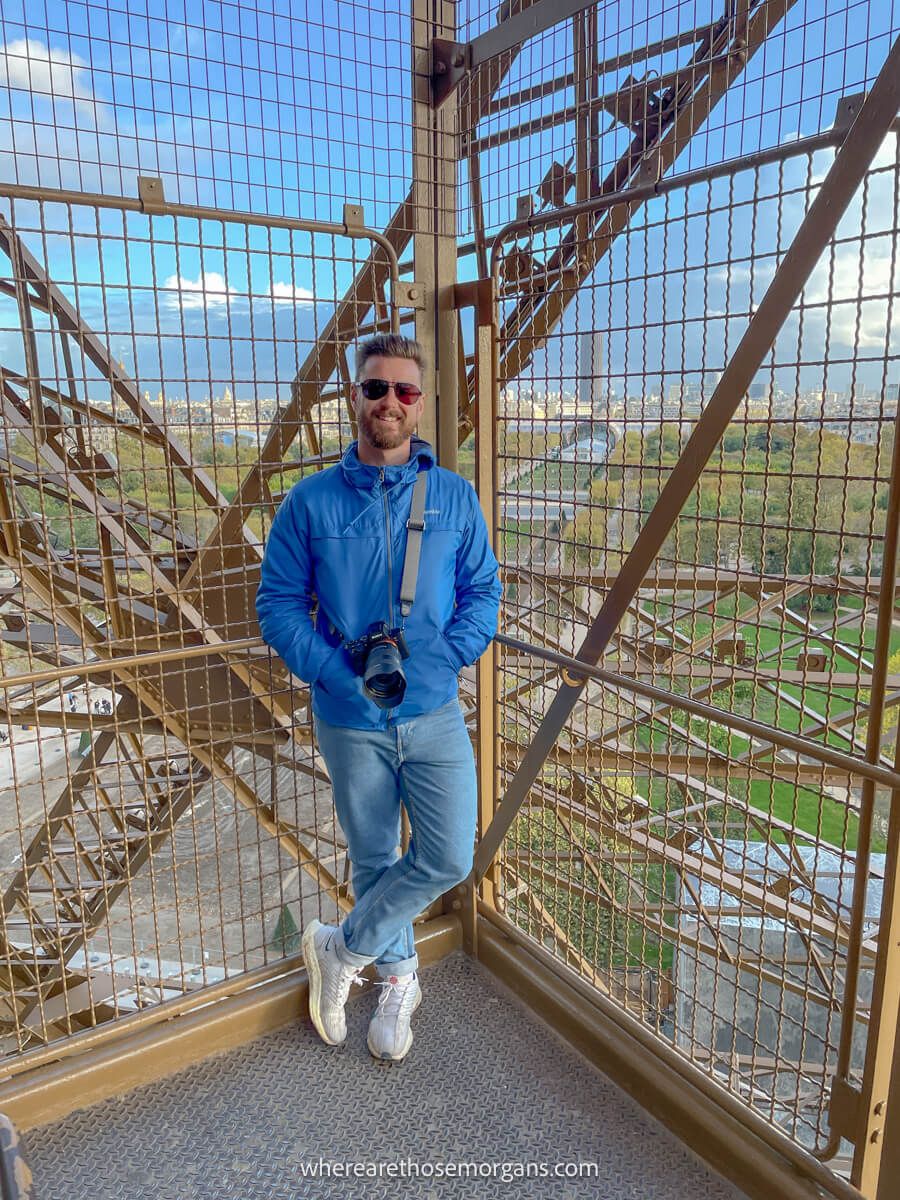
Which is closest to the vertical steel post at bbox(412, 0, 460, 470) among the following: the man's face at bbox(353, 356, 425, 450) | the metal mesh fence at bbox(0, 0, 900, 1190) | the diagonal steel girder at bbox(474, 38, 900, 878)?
the metal mesh fence at bbox(0, 0, 900, 1190)

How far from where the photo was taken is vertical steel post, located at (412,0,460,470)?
3.13 metres

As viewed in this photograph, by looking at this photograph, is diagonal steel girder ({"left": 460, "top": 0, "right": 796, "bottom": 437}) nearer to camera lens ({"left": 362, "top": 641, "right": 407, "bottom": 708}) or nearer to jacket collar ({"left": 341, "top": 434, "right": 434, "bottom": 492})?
jacket collar ({"left": 341, "top": 434, "right": 434, "bottom": 492})

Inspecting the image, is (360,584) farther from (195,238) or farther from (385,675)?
(195,238)

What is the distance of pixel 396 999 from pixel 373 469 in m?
1.87

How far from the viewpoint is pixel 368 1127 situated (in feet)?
8.74

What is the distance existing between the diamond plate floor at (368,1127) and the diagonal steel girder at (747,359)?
98 cm

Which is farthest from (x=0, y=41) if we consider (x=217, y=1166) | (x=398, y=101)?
(x=217, y=1166)

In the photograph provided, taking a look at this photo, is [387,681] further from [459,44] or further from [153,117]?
[459,44]

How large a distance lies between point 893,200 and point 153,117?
2.42 metres

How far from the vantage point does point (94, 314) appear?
2623 mm

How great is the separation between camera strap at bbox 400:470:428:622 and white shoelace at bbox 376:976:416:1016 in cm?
139

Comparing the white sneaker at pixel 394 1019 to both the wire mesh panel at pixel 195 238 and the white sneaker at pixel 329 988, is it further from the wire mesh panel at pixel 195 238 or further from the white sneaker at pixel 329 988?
the wire mesh panel at pixel 195 238

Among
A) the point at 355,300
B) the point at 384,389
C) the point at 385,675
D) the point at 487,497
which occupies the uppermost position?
the point at 355,300

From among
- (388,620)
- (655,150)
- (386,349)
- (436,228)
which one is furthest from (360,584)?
(655,150)
